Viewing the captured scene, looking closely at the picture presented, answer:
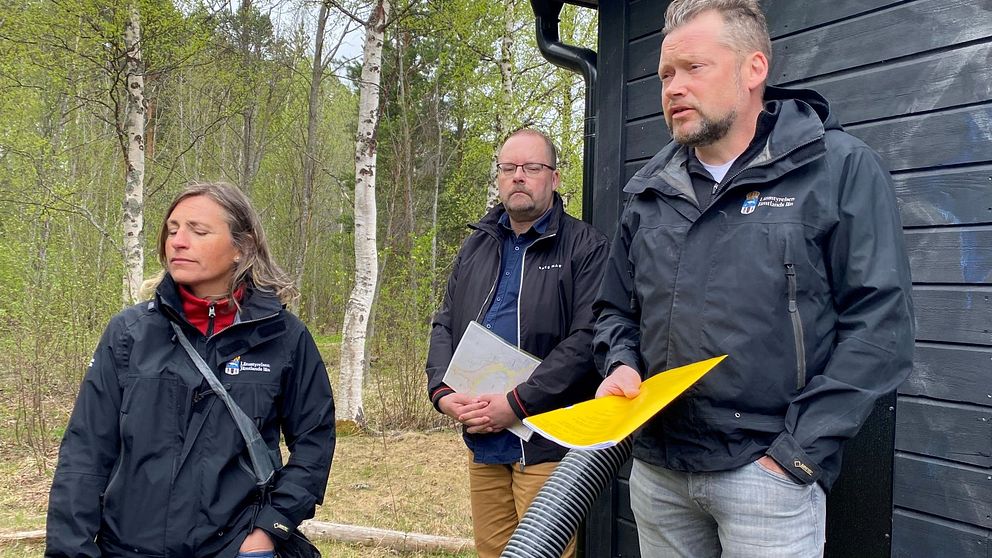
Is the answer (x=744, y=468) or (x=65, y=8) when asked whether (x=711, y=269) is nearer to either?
(x=744, y=468)

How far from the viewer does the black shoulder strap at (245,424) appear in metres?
2.14

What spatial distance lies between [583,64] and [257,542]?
2.76 metres

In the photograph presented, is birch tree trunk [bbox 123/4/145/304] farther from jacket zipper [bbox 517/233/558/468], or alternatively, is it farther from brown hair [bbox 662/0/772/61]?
brown hair [bbox 662/0/772/61]

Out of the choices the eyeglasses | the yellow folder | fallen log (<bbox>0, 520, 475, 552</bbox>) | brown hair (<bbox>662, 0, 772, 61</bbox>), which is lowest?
fallen log (<bbox>0, 520, 475, 552</bbox>)

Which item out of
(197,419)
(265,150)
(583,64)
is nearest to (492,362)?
(197,419)

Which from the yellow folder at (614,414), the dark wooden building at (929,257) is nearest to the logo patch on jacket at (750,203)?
the yellow folder at (614,414)

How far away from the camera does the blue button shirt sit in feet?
→ 9.51

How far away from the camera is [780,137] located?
172cm

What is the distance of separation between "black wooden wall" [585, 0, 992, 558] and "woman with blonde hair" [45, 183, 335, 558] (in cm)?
163

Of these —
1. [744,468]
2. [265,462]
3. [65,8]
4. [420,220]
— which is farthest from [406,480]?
[420,220]

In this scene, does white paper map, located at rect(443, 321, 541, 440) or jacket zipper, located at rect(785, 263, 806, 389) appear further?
white paper map, located at rect(443, 321, 541, 440)

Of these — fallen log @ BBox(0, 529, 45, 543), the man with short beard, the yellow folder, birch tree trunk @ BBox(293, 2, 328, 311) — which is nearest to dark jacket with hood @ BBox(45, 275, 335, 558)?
the yellow folder

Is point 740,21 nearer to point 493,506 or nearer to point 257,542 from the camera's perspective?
point 257,542

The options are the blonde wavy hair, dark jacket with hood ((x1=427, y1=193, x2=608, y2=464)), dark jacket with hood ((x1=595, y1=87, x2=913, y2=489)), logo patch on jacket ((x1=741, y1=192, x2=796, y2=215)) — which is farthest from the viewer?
dark jacket with hood ((x1=427, y1=193, x2=608, y2=464))
